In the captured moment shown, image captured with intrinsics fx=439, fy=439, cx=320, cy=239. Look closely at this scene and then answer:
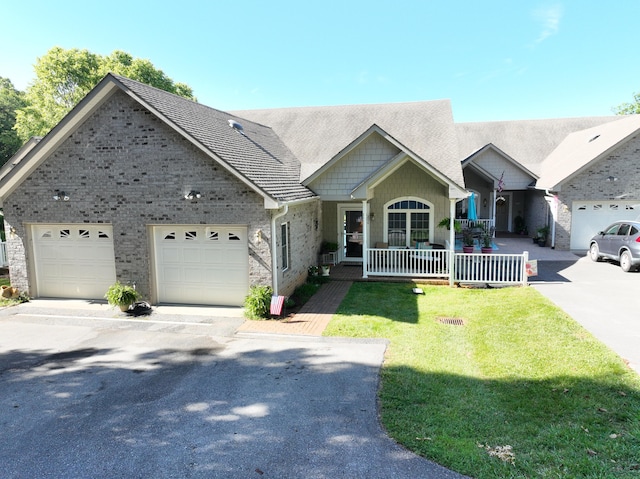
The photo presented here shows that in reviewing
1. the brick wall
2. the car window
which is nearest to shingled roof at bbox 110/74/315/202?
the brick wall

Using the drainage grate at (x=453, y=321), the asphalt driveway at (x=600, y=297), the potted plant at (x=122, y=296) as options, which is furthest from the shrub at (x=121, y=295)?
the asphalt driveway at (x=600, y=297)

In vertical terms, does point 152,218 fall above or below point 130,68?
below

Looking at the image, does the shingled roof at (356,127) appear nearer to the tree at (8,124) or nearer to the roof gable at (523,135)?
the roof gable at (523,135)

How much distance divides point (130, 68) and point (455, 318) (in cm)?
3358

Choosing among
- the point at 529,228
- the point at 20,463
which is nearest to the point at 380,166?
the point at 20,463

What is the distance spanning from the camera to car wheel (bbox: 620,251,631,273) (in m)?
15.4

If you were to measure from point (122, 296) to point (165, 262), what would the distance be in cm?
147

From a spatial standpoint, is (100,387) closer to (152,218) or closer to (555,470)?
(152,218)

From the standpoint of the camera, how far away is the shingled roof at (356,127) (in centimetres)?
1761

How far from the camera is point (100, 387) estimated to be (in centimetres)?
766

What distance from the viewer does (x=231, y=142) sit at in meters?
13.8

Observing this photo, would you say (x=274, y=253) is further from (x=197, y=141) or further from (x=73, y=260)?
(x=73, y=260)

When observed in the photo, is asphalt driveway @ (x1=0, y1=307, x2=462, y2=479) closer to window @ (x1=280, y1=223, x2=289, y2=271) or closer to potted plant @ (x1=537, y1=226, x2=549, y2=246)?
window @ (x1=280, y1=223, x2=289, y2=271)

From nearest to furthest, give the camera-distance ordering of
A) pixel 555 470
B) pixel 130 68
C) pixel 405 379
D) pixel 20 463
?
pixel 555 470 < pixel 20 463 < pixel 405 379 < pixel 130 68
